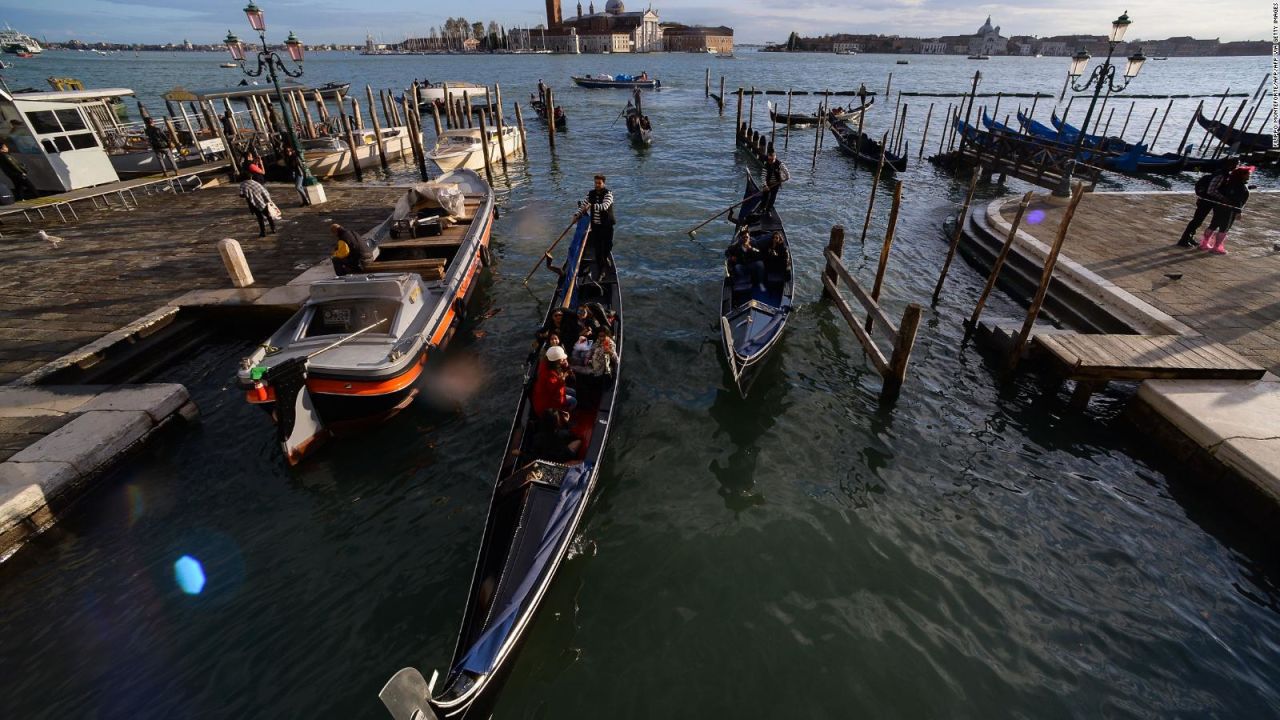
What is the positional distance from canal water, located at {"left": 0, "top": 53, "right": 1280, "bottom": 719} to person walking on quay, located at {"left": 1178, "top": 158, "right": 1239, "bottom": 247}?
258 inches

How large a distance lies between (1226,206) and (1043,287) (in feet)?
22.5

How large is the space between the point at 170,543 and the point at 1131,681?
34.9ft

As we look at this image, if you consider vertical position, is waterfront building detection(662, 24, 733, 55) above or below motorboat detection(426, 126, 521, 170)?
above

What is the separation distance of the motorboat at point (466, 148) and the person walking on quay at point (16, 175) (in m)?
12.8

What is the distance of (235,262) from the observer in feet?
36.4

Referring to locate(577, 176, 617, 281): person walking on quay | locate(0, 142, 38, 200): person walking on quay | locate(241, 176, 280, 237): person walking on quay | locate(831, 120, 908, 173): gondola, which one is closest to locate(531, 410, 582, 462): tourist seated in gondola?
locate(577, 176, 617, 281): person walking on quay

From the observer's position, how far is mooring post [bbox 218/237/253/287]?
11.0 meters

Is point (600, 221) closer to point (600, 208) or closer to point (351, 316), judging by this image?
point (600, 208)

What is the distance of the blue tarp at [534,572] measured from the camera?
169 inches

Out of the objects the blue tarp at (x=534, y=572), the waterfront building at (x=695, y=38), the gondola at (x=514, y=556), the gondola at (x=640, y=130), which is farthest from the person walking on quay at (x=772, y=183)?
the waterfront building at (x=695, y=38)

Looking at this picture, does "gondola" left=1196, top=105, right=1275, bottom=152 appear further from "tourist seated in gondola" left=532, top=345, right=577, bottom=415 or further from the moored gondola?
"tourist seated in gondola" left=532, top=345, right=577, bottom=415

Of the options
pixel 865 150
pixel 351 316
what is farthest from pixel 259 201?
pixel 865 150

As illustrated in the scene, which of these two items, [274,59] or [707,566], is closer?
[707,566]

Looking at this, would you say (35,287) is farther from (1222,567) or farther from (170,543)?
(1222,567)
